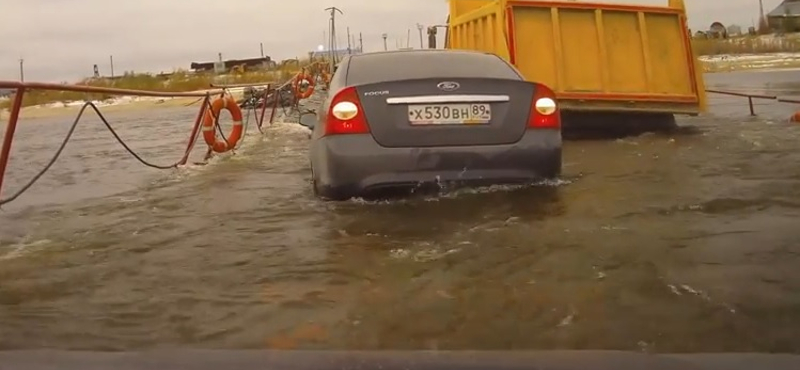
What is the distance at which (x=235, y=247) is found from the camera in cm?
570

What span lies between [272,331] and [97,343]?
0.69 metres

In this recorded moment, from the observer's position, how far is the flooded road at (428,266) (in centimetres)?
381

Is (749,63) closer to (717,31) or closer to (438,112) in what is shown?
(717,31)

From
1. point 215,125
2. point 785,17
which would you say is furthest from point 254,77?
point 215,125

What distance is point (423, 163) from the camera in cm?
649

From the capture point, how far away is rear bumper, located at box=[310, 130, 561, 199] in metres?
6.48

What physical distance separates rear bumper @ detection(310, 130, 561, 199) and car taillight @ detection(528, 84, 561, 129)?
0.06m

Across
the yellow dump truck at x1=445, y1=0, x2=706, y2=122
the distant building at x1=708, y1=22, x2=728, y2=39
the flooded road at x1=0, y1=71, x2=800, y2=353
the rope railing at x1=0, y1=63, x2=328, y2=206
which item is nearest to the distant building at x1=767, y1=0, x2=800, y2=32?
the distant building at x1=708, y1=22, x2=728, y2=39

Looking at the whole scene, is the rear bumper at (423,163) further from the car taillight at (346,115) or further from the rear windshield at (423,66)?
the rear windshield at (423,66)

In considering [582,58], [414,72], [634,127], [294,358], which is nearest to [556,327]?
[294,358]

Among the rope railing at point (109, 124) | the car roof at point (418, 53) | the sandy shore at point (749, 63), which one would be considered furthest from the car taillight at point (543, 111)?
the sandy shore at point (749, 63)

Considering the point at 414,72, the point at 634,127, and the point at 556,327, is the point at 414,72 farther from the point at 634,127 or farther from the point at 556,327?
the point at 634,127

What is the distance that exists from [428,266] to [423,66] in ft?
8.58

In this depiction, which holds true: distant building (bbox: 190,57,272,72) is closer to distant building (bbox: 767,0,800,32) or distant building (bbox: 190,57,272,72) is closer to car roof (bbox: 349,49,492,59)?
distant building (bbox: 767,0,800,32)
